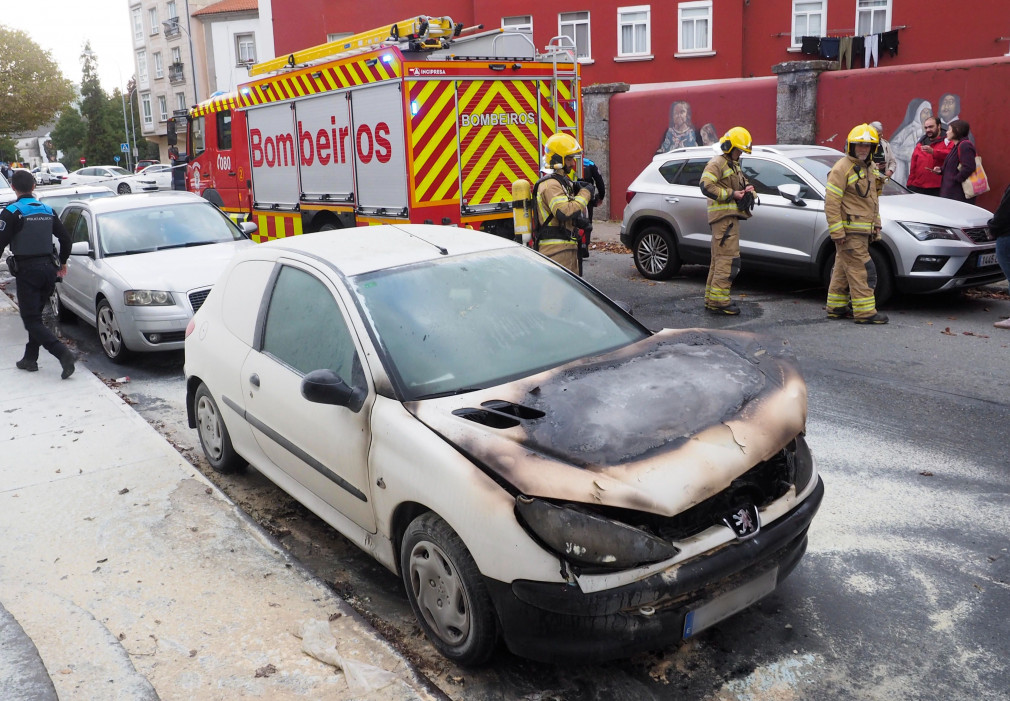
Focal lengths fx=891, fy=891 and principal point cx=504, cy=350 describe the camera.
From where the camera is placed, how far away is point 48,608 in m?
3.85

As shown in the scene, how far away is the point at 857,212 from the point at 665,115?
9.42 meters

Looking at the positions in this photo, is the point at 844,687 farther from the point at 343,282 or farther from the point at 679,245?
the point at 679,245

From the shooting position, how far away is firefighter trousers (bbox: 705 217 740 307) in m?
9.30

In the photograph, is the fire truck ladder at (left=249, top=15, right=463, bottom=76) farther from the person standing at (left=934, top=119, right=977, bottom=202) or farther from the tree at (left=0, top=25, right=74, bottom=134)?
the tree at (left=0, top=25, right=74, bottom=134)

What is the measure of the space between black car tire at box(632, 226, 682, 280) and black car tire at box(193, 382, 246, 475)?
24.3ft

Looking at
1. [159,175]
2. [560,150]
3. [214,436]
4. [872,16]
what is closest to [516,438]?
[214,436]

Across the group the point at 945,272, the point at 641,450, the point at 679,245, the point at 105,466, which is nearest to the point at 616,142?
the point at 679,245

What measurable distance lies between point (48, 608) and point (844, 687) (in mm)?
3255

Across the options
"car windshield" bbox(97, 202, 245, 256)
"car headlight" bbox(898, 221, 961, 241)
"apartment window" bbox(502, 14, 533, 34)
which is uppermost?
"apartment window" bbox(502, 14, 533, 34)

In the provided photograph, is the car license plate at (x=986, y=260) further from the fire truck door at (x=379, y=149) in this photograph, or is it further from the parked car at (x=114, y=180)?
the parked car at (x=114, y=180)

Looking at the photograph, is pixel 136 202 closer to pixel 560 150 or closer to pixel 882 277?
pixel 560 150

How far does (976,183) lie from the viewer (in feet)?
40.6

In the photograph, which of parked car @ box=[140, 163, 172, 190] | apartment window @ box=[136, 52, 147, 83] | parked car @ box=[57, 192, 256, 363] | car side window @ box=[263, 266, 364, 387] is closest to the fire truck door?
parked car @ box=[57, 192, 256, 363]

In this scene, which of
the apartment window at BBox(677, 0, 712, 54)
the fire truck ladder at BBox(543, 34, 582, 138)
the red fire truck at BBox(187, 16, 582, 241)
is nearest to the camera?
the red fire truck at BBox(187, 16, 582, 241)
